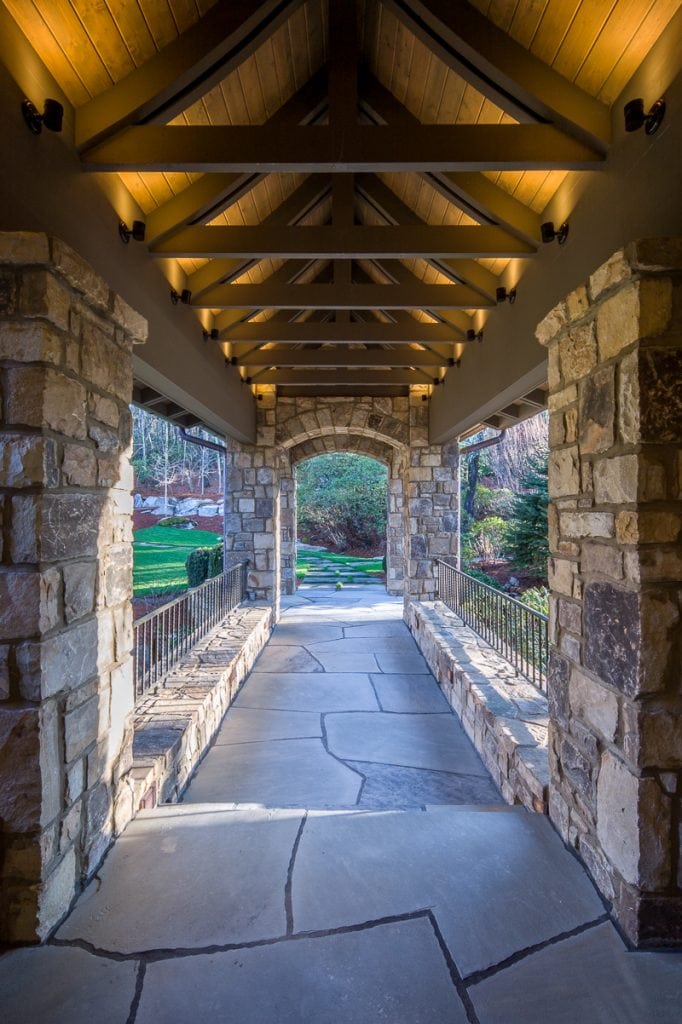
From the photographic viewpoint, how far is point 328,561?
51.4 ft

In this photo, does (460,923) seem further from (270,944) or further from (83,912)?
(83,912)

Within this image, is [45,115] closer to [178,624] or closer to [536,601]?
[178,624]

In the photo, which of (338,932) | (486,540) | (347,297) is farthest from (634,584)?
(486,540)

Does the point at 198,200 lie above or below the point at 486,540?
above

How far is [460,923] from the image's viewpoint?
5.56 ft

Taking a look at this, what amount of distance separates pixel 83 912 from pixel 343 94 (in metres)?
3.17

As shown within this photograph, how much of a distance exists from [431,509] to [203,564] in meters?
5.28

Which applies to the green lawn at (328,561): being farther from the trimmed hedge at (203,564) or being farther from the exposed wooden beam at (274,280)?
the exposed wooden beam at (274,280)

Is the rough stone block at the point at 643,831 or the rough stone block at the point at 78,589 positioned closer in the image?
the rough stone block at the point at 643,831

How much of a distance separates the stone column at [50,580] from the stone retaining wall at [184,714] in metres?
0.54

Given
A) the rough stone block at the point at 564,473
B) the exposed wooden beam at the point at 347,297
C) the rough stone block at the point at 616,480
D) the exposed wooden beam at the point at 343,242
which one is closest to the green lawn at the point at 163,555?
the exposed wooden beam at the point at 347,297

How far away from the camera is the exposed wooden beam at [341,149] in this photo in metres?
1.96

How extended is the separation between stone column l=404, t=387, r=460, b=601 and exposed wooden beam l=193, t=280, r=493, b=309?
11.4 ft

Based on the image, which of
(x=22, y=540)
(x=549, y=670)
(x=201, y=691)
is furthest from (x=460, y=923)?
(x=201, y=691)
